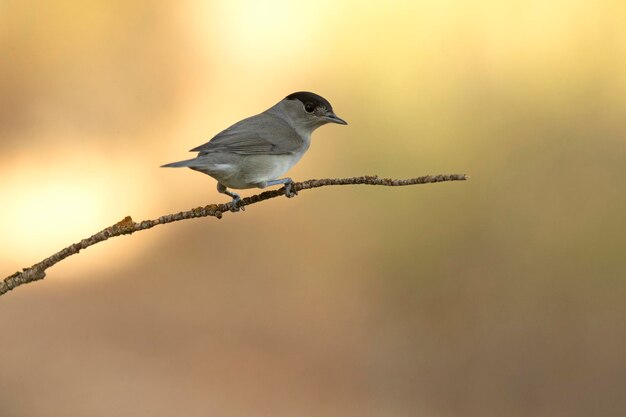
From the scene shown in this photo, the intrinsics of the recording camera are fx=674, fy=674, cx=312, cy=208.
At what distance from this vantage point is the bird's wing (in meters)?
3.23

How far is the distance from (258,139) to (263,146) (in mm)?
118

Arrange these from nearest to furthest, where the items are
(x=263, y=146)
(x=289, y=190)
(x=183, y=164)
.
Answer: (x=289, y=190) → (x=183, y=164) → (x=263, y=146)

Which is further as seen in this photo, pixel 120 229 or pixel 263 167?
pixel 263 167

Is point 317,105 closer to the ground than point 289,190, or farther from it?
farther from it

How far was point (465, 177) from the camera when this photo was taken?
58.9 inches

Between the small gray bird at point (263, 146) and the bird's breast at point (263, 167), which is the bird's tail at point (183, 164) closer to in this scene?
the small gray bird at point (263, 146)

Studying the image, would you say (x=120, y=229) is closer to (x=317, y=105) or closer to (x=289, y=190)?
(x=289, y=190)

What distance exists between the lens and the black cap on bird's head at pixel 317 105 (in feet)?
12.1

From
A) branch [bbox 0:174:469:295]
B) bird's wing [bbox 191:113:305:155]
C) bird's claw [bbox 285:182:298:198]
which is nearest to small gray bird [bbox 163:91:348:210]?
bird's wing [bbox 191:113:305:155]

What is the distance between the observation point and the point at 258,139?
11.3 feet

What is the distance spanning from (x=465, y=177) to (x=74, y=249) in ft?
3.06

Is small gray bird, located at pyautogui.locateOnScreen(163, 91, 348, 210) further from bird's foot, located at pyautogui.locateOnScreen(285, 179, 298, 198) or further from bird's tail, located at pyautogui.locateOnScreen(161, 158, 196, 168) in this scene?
bird's foot, located at pyautogui.locateOnScreen(285, 179, 298, 198)

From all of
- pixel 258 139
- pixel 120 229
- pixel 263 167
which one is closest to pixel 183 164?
pixel 263 167

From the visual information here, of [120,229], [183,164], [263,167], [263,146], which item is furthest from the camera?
[263,146]
